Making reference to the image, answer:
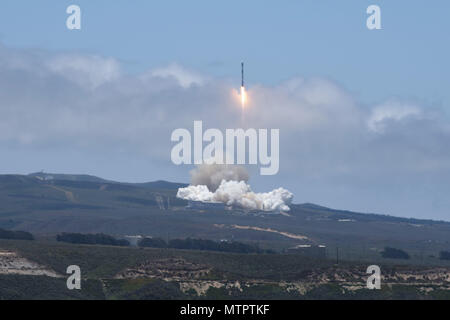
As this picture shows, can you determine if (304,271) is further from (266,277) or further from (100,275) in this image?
(100,275)

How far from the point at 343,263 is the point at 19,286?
65.2 m

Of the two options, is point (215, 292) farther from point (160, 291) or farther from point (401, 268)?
point (401, 268)

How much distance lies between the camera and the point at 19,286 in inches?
6225

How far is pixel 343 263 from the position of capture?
199125 mm
